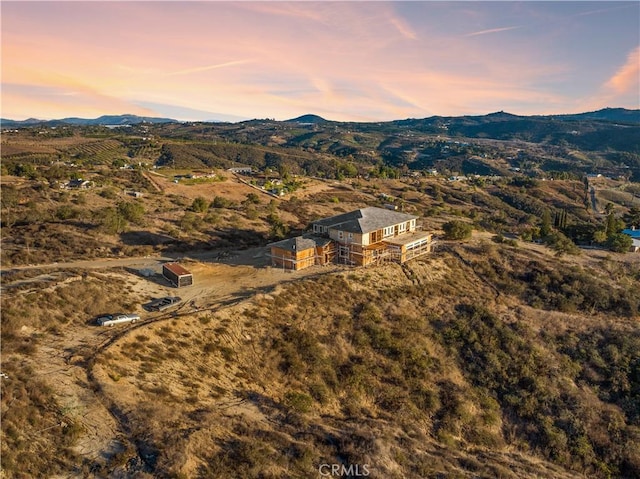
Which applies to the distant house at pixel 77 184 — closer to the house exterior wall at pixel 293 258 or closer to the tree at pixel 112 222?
the tree at pixel 112 222

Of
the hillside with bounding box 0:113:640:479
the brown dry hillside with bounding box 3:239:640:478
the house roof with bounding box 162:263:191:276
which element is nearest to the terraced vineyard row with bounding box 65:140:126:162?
the hillside with bounding box 0:113:640:479

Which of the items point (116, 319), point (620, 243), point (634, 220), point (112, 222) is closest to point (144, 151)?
point (112, 222)

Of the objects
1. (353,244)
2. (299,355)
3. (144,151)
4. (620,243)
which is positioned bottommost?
(299,355)

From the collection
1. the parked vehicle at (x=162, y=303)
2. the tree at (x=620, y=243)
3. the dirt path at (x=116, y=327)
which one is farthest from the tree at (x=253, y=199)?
the tree at (x=620, y=243)

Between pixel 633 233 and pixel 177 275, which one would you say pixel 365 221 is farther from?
pixel 633 233

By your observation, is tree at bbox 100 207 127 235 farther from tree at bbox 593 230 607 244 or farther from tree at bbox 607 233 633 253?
tree at bbox 593 230 607 244

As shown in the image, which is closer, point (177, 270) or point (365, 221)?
point (177, 270)

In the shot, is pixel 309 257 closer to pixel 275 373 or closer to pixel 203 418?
pixel 275 373
